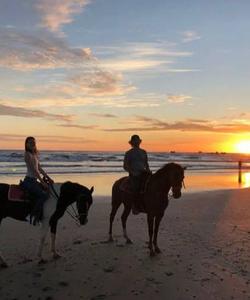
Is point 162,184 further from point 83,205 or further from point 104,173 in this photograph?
point 104,173

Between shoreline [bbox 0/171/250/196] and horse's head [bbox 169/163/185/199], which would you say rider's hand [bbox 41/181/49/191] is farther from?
shoreline [bbox 0/171/250/196]

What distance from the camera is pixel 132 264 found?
28.7ft

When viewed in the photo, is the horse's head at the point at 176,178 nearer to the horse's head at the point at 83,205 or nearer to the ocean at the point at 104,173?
the horse's head at the point at 83,205

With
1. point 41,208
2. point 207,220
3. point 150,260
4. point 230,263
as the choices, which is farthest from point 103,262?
point 207,220

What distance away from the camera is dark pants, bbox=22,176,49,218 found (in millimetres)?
9016

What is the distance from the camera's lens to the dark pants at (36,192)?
9.02 m

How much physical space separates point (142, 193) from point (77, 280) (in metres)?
2.67

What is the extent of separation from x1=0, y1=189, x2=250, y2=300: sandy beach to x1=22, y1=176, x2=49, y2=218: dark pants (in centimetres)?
97

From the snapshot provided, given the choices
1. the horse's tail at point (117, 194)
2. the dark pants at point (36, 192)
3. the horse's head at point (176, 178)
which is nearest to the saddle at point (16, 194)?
the dark pants at point (36, 192)

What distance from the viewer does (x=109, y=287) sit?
303 inches

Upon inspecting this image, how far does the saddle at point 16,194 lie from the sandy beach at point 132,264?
1.22 metres

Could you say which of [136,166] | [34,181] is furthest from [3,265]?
[136,166]

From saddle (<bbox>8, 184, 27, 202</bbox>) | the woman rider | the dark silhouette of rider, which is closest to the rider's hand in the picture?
the woman rider

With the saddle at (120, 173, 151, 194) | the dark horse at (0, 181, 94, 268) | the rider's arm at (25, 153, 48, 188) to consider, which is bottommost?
the dark horse at (0, 181, 94, 268)
